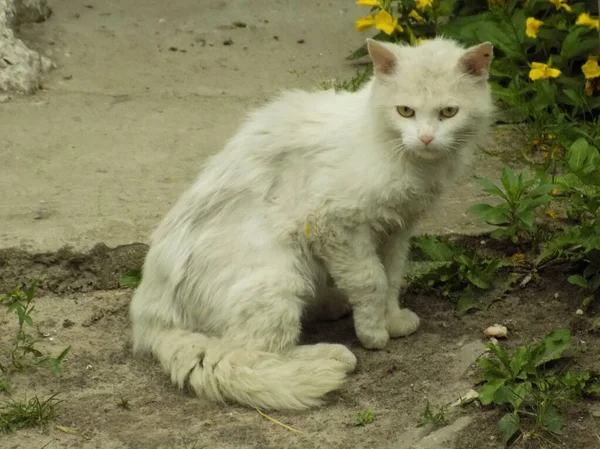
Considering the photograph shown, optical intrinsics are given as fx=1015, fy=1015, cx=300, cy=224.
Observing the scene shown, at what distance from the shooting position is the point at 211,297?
150 inches

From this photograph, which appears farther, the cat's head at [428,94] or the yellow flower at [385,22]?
the yellow flower at [385,22]

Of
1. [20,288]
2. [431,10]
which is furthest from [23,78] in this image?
[431,10]

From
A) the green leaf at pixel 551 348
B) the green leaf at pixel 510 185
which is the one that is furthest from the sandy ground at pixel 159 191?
the green leaf at pixel 510 185

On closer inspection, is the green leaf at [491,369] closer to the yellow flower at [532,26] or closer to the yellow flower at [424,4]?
the yellow flower at [532,26]

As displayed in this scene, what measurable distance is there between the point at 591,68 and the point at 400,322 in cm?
213

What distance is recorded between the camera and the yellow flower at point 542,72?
534cm

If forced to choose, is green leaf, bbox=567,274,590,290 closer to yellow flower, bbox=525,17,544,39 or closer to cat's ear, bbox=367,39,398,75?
cat's ear, bbox=367,39,398,75

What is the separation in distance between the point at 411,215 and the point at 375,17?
243cm

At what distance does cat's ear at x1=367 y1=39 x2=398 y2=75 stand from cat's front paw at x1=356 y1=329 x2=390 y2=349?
100cm

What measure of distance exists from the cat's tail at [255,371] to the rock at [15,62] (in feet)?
8.75

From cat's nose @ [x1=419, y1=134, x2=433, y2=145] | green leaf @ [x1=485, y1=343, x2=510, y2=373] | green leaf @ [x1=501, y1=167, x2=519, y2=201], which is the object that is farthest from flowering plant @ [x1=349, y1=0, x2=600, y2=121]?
green leaf @ [x1=485, y1=343, x2=510, y2=373]

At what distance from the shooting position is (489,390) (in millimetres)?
3363

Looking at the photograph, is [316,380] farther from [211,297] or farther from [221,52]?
[221,52]

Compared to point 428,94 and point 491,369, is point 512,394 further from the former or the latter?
point 428,94
